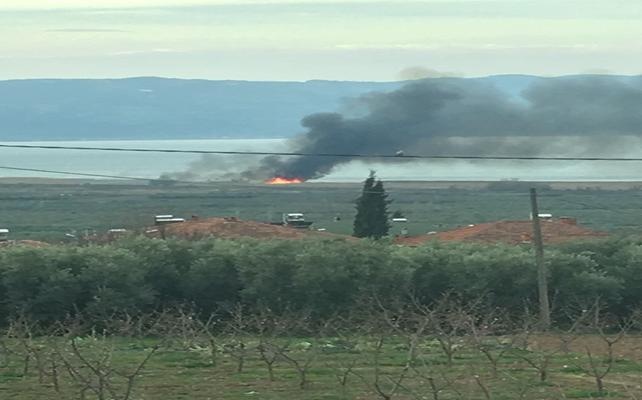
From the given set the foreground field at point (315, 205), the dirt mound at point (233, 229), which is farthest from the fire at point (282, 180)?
the dirt mound at point (233, 229)

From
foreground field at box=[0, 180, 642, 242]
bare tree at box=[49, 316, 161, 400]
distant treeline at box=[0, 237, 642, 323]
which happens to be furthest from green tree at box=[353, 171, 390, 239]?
bare tree at box=[49, 316, 161, 400]

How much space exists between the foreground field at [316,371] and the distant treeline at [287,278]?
683cm

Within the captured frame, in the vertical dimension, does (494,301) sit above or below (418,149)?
below

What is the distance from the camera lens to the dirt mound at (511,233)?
52797 millimetres

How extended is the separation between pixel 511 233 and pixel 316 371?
30700 mm

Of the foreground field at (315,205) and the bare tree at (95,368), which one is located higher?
the bare tree at (95,368)

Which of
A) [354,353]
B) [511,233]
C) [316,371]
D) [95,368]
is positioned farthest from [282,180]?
[95,368]

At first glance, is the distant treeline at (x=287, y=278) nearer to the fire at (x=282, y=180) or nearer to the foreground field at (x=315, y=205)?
the foreground field at (x=315, y=205)

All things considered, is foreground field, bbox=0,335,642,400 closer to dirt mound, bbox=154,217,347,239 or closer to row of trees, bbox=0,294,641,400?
row of trees, bbox=0,294,641,400

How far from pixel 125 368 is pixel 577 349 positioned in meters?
12.0

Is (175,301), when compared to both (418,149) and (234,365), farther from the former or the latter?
(418,149)

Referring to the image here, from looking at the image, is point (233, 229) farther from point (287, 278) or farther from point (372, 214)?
point (287, 278)

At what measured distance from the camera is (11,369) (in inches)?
1035

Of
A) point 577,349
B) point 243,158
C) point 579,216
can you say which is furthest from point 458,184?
point 577,349
